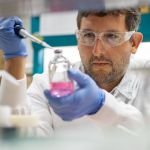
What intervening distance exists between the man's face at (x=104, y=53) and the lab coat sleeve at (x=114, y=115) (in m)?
0.41

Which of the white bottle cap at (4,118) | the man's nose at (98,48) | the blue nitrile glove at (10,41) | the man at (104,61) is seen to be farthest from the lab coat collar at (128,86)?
the white bottle cap at (4,118)

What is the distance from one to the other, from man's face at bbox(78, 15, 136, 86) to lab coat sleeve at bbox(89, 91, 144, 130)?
41cm

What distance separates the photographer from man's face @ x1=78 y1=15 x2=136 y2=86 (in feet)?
5.33

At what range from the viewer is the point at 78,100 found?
1096mm

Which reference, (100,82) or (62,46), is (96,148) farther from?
(62,46)

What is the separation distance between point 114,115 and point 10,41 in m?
0.61

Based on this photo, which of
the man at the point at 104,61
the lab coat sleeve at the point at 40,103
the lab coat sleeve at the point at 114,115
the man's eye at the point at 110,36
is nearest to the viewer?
the lab coat sleeve at the point at 114,115

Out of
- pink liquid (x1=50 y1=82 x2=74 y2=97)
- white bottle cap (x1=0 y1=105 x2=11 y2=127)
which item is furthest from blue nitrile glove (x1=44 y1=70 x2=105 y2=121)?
white bottle cap (x1=0 y1=105 x2=11 y2=127)

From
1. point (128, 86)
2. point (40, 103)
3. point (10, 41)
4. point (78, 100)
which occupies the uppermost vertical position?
point (10, 41)

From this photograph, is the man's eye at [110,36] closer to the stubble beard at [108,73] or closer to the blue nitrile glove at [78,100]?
the stubble beard at [108,73]

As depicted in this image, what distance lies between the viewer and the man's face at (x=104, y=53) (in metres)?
1.62

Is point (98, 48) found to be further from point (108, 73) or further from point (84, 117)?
point (84, 117)

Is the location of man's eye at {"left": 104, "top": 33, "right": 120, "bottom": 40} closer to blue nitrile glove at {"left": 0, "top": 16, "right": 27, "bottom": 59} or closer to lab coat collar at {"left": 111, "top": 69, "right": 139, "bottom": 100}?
lab coat collar at {"left": 111, "top": 69, "right": 139, "bottom": 100}

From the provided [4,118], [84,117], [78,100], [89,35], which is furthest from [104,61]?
[4,118]
